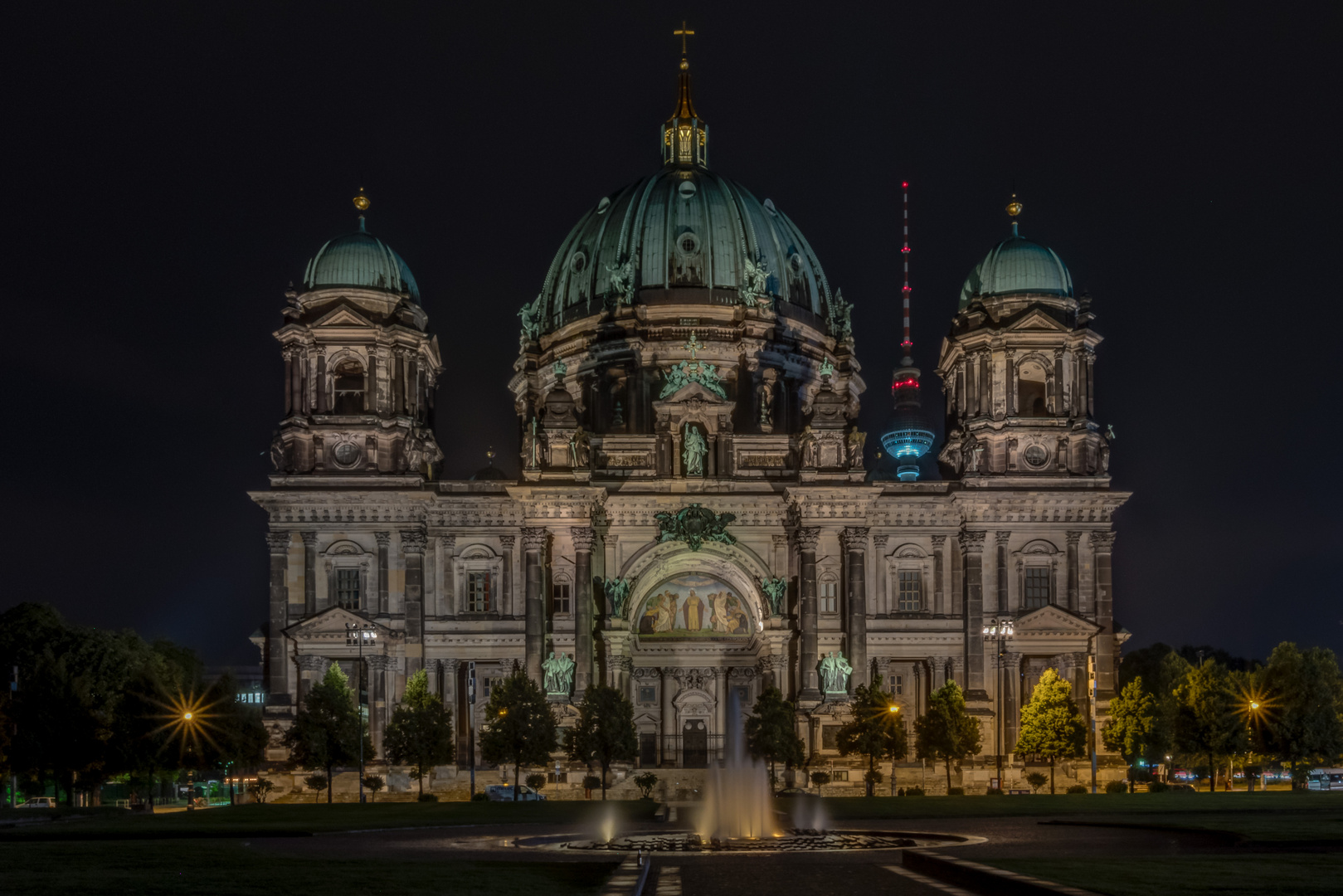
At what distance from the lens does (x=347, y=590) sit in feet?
284

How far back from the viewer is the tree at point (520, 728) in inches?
2923

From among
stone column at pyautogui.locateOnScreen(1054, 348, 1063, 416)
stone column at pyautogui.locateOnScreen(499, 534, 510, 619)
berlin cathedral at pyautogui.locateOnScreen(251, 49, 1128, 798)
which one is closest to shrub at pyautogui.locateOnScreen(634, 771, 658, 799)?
berlin cathedral at pyautogui.locateOnScreen(251, 49, 1128, 798)

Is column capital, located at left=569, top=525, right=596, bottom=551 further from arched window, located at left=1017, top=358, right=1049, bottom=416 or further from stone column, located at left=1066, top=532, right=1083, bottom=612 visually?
stone column, located at left=1066, top=532, right=1083, bottom=612

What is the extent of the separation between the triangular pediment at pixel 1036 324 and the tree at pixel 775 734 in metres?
25.3

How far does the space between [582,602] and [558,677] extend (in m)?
4.22

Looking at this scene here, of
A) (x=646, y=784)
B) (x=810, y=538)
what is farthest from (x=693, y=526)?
(x=646, y=784)

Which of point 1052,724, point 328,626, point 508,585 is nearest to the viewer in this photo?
point 1052,724

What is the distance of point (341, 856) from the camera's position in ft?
108

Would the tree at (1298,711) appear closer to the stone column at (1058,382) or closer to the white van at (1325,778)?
the white van at (1325,778)

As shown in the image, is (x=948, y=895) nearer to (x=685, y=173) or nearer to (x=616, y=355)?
(x=616, y=355)

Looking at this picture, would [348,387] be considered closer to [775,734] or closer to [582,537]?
[582,537]

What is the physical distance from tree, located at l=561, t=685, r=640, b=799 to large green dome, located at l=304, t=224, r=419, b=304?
26804mm

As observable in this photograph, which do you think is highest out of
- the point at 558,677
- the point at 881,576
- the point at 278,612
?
the point at 881,576

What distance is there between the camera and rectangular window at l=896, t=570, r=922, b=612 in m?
88.9
